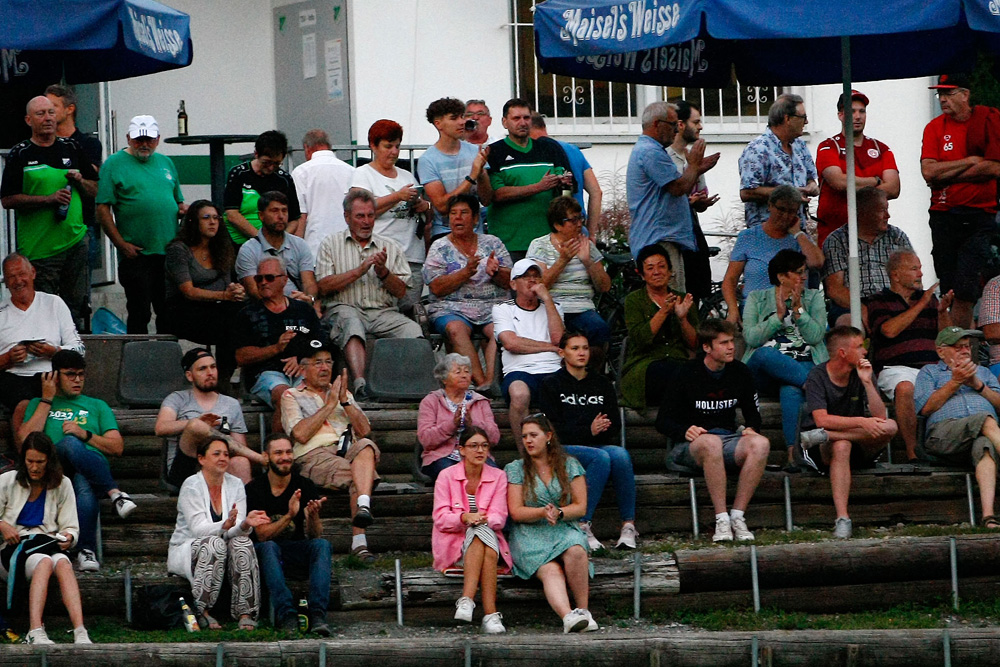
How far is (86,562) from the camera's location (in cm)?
871

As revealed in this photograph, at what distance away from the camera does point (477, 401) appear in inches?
369

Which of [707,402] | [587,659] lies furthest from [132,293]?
[587,659]

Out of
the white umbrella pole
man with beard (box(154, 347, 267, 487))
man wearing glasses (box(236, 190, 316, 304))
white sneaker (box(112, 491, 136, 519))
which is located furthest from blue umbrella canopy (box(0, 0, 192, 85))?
the white umbrella pole

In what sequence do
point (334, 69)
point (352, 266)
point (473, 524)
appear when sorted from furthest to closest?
point (334, 69)
point (352, 266)
point (473, 524)

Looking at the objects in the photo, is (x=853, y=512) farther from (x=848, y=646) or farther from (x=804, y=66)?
(x=804, y=66)

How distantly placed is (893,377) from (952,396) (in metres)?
0.63

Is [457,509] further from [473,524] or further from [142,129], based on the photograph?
[142,129]

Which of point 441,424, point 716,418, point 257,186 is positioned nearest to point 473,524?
point 441,424

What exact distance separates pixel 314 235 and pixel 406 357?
1.56 m

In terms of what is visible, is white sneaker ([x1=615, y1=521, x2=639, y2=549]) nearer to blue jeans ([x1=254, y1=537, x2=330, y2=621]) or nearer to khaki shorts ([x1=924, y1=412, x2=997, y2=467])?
blue jeans ([x1=254, y1=537, x2=330, y2=621])

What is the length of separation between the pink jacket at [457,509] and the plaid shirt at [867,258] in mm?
3305

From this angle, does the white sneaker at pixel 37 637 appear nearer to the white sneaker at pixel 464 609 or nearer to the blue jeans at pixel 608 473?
the white sneaker at pixel 464 609

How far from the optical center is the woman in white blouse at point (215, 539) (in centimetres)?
819

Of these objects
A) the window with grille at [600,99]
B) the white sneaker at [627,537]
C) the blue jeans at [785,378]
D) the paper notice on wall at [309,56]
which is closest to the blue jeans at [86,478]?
the white sneaker at [627,537]
